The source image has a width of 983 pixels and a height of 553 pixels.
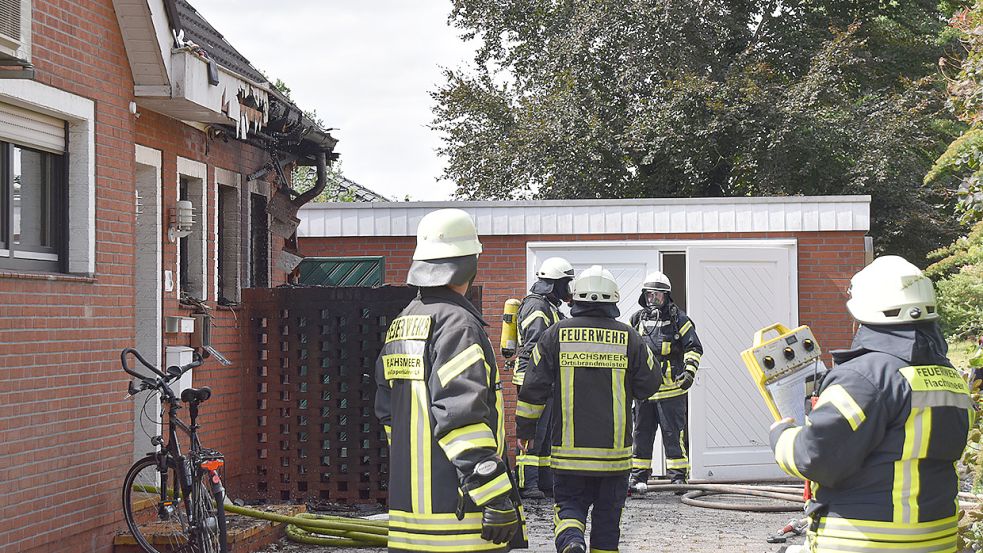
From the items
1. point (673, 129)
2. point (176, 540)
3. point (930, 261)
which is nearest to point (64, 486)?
point (176, 540)

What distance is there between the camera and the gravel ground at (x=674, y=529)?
8805 millimetres

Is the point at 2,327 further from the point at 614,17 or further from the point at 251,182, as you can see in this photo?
the point at 614,17

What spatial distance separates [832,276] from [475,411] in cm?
917

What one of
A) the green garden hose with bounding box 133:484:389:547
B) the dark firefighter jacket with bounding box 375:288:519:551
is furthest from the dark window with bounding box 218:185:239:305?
the dark firefighter jacket with bounding box 375:288:519:551

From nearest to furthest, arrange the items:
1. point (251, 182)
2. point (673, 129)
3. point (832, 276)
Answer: point (251, 182) < point (832, 276) < point (673, 129)

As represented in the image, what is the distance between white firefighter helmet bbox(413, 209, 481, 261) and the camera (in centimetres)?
502

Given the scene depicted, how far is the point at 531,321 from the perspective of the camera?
1025cm

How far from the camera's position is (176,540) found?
7.61m

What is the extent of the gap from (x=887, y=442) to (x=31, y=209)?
18.0ft

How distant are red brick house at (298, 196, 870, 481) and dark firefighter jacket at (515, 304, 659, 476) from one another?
16.8 ft

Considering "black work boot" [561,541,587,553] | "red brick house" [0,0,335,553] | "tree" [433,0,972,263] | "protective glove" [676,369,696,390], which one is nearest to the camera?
"red brick house" [0,0,335,553]

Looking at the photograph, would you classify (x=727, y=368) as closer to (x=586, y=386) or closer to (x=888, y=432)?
(x=586, y=386)

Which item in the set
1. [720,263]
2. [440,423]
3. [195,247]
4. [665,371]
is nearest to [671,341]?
[665,371]

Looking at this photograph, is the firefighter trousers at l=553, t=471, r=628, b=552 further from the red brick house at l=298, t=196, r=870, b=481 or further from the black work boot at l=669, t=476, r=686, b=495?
the red brick house at l=298, t=196, r=870, b=481
